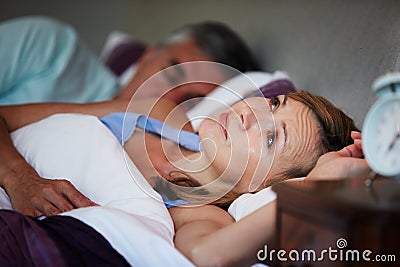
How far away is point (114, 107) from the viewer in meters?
1.44

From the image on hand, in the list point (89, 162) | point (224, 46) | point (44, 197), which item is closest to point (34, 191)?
point (44, 197)

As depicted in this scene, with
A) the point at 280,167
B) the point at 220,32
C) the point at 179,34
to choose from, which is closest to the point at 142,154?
the point at 280,167

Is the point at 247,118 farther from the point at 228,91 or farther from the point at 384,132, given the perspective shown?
the point at 228,91

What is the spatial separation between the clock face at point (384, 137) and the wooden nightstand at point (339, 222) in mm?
31

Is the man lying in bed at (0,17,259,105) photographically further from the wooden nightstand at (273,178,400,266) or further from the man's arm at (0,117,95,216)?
the wooden nightstand at (273,178,400,266)

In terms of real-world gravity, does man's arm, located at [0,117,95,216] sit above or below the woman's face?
below

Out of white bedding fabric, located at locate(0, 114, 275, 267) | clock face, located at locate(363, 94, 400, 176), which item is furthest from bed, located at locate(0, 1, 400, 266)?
clock face, located at locate(363, 94, 400, 176)

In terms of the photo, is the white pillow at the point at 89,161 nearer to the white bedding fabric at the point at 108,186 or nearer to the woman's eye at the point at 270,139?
the white bedding fabric at the point at 108,186

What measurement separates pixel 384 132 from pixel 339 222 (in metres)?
0.17

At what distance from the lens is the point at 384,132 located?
0.82 meters

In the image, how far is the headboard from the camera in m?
1.16

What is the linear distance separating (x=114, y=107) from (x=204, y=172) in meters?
0.41

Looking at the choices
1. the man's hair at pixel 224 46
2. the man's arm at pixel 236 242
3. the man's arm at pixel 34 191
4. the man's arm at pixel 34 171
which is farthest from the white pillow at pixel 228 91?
the man's arm at pixel 236 242
